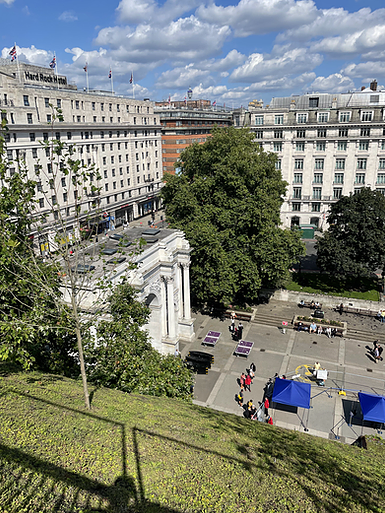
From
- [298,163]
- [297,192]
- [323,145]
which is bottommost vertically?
[297,192]

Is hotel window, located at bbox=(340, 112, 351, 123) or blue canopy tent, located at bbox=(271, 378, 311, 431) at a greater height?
hotel window, located at bbox=(340, 112, 351, 123)

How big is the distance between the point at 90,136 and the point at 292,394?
57410 mm

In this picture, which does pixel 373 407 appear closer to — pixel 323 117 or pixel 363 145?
pixel 363 145

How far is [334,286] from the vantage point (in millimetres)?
47344

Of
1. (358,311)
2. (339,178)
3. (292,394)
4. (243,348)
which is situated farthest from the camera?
(339,178)

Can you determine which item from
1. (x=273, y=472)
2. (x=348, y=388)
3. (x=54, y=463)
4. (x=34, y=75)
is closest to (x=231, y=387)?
(x=348, y=388)

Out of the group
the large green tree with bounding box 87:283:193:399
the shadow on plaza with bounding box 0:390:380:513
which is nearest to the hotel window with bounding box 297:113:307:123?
the large green tree with bounding box 87:283:193:399

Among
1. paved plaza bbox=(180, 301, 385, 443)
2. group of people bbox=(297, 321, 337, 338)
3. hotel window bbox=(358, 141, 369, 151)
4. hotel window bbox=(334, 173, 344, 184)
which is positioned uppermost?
hotel window bbox=(358, 141, 369, 151)

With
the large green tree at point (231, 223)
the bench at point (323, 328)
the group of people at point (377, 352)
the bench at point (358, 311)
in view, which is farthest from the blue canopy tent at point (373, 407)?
the bench at point (358, 311)

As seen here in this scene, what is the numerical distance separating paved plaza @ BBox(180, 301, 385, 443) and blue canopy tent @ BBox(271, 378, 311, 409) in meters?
1.39

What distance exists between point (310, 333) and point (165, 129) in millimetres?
68853

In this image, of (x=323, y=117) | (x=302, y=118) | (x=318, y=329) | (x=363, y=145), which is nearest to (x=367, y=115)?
(x=363, y=145)

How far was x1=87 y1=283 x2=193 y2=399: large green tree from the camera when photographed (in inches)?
691

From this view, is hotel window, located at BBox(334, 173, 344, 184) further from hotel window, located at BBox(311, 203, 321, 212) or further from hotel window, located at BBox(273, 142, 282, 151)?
hotel window, located at BBox(273, 142, 282, 151)
